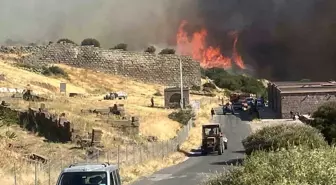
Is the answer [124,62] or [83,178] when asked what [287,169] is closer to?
[83,178]

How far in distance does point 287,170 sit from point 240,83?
475 ft

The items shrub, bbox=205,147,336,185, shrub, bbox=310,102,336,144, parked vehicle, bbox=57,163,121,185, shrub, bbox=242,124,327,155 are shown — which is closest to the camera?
shrub, bbox=205,147,336,185

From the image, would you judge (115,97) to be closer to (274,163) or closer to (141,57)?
(141,57)

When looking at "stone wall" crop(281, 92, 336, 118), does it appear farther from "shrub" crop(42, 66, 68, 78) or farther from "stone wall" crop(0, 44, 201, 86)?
"stone wall" crop(0, 44, 201, 86)

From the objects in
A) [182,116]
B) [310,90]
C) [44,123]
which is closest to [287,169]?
[44,123]

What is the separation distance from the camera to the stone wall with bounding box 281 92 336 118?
90750mm

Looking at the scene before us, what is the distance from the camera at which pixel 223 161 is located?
4559 cm

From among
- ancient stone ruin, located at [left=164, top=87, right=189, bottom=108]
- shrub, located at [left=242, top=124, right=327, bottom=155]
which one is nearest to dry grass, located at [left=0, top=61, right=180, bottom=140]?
ancient stone ruin, located at [left=164, top=87, right=189, bottom=108]

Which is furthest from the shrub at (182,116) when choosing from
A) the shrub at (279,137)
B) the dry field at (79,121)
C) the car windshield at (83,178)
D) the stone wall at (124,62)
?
the stone wall at (124,62)

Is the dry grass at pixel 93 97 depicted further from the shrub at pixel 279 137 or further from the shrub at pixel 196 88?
the shrub at pixel 279 137

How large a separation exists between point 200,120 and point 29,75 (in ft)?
99.2

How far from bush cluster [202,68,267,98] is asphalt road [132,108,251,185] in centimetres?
8664

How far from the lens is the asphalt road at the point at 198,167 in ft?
117

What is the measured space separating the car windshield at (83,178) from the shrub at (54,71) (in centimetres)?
9168
